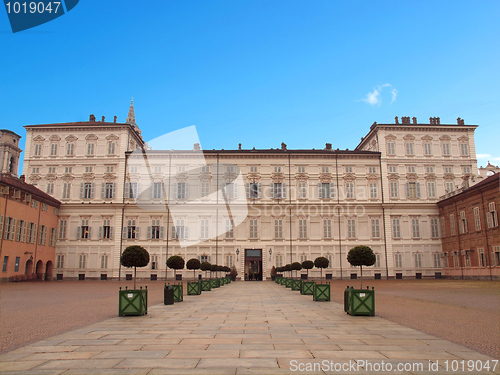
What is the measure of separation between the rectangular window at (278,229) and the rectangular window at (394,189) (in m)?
14.5

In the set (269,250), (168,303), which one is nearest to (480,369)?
(168,303)

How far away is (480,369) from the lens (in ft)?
21.3

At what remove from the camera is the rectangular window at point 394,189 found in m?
50.8

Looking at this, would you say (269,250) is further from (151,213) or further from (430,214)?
(430,214)

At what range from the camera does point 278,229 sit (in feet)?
164

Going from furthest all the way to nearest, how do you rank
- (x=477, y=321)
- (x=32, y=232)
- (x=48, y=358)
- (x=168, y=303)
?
1. (x=32, y=232)
2. (x=168, y=303)
3. (x=477, y=321)
4. (x=48, y=358)

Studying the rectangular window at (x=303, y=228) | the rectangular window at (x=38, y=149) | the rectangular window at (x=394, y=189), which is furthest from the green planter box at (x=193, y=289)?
the rectangular window at (x=38, y=149)

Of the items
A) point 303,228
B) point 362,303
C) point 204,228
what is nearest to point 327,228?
point 303,228

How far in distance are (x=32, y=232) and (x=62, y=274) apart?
7.54m

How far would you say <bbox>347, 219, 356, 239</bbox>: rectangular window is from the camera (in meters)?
50.0

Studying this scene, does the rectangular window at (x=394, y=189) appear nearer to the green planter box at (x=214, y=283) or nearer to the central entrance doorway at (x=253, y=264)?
the central entrance doorway at (x=253, y=264)

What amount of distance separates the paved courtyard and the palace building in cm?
3815

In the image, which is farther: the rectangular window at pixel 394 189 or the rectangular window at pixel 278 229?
the rectangular window at pixel 394 189

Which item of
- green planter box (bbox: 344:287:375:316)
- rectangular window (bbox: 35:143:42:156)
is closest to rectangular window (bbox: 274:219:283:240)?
rectangular window (bbox: 35:143:42:156)
